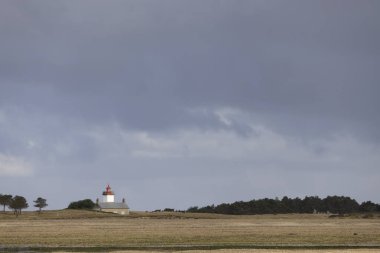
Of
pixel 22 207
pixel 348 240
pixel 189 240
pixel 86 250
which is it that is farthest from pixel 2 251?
pixel 22 207

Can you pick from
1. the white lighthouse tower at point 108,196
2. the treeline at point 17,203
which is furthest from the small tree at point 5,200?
the white lighthouse tower at point 108,196

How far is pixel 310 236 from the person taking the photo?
238ft

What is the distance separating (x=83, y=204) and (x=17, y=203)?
26144 mm

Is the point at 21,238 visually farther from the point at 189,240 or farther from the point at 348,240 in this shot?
the point at 348,240

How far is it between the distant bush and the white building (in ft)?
10.2

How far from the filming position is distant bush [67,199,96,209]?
182 meters

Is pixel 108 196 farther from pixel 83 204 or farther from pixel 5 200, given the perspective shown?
pixel 5 200

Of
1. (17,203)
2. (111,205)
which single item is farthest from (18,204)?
(111,205)

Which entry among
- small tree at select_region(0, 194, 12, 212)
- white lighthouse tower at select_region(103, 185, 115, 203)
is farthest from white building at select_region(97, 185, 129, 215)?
small tree at select_region(0, 194, 12, 212)

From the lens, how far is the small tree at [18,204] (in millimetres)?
159250

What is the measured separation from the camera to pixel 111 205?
188750mm

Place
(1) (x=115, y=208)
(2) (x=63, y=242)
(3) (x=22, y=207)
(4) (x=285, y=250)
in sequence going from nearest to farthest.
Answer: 1. (4) (x=285, y=250)
2. (2) (x=63, y=242)
3. (3) (x=22, y=207)
4. (1) (x=115, y=208)

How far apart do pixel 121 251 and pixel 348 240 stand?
23.8 m

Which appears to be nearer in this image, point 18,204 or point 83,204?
point 18,204
